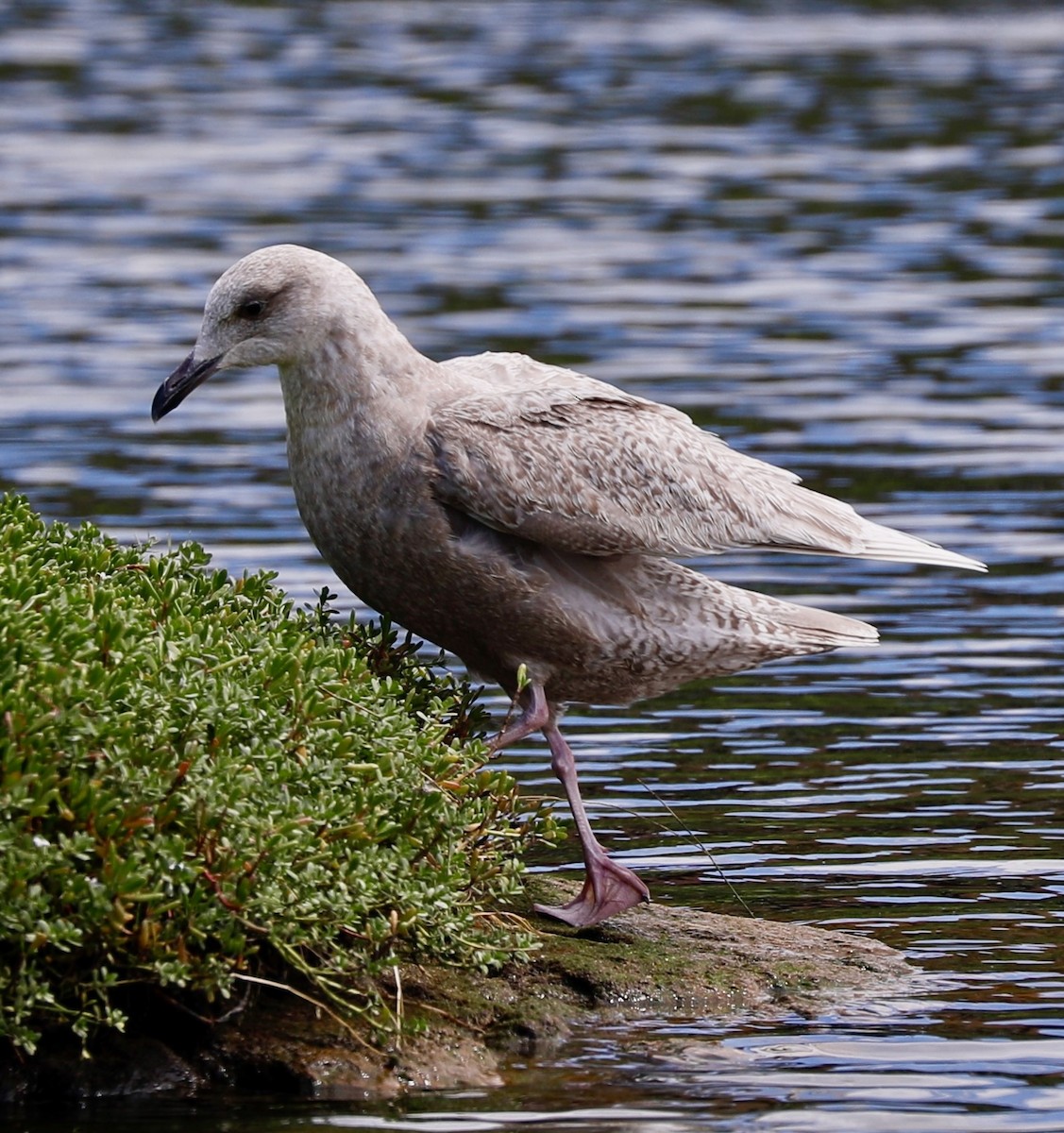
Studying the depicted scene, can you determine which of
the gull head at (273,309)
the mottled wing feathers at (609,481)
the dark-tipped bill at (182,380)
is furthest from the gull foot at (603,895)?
the dark-tipped bill at (182,380)

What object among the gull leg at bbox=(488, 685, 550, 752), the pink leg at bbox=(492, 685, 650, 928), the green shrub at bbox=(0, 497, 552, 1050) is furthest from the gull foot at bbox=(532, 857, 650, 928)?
the green shrub at bbox=(0, 497, 552, 1050)

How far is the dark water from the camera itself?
7.98 metres

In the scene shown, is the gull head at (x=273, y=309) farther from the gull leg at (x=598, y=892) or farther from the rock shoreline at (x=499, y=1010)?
the rock shoreline at (x=499, y=1010)

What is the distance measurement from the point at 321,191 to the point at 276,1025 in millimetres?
17884

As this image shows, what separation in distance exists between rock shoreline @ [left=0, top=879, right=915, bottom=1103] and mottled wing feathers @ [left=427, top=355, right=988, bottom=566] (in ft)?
4.36

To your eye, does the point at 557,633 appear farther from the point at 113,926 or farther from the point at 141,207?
the point at 141,207

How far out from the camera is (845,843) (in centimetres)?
995

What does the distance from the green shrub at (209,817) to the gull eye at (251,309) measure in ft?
3.72

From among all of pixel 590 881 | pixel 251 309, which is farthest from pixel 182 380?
pixel 590 881

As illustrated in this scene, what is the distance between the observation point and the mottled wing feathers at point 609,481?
8.45 metres

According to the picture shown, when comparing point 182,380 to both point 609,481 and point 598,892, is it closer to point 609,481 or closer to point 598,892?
point 609,481

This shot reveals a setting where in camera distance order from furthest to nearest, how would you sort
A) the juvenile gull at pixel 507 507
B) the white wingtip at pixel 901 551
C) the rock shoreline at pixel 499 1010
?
1. the white wingtip at pixel 901 551
2. the juvenile gull at pixel 507 507
3. the rock shoreline at pixel 499 1010

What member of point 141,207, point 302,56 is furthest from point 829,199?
point 302,56

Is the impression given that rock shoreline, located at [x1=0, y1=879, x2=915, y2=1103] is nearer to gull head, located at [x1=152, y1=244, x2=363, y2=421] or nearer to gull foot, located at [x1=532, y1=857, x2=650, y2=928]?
gull foot, located at [x1=532, y1=857, x2=650, y2=928]
